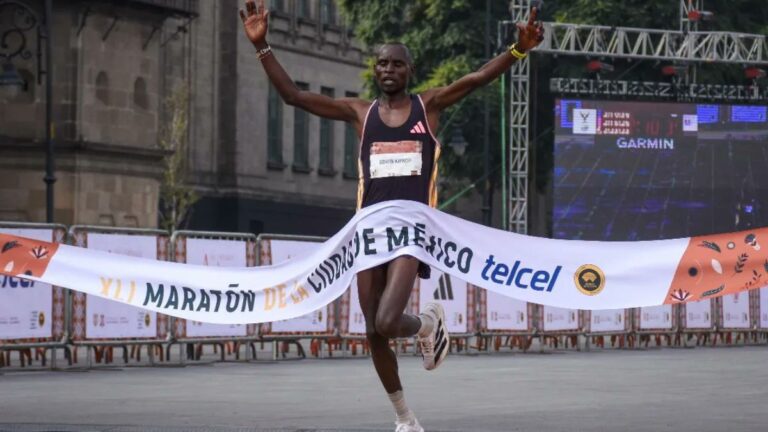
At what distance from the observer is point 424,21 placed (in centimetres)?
5544

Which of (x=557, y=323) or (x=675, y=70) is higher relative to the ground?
(x=675, y=70)

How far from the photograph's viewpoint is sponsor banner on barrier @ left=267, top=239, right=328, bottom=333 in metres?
26.3

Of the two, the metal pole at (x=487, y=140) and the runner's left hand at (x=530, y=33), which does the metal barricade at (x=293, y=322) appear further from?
the metal pole at (x=487, y=140)

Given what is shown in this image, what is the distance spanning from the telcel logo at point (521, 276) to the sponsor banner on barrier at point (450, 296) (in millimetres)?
16008

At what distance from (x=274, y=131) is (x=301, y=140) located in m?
2.81

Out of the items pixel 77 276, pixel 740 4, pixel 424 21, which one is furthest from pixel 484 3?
pixel 77 276

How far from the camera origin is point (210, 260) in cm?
2517

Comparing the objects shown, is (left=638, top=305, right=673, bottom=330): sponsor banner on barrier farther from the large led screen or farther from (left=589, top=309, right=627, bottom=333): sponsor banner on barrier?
the large led screen

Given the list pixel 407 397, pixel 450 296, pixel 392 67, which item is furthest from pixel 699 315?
pixel 392 67

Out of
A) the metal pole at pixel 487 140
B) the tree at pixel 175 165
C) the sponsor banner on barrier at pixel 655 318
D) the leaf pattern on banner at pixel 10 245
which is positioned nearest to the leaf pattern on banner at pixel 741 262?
the leaf pattern on banner at pixel 10 245

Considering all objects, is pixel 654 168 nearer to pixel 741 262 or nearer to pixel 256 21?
pixel 741 262

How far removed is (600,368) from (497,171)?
3071 centimetres

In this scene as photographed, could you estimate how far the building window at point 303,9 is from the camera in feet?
224

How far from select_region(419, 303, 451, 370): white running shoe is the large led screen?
104ft
